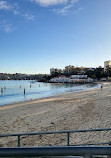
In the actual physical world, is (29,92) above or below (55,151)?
below

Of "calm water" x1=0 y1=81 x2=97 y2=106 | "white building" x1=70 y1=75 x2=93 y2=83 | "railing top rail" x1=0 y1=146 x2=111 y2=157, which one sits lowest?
"calm water" x1=0 y1=81 x2=97 y2=106

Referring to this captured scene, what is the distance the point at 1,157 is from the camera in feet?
3.66

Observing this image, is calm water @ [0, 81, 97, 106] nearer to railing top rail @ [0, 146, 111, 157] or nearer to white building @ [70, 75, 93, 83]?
railing top rail @ [0, 146, 111, 157]

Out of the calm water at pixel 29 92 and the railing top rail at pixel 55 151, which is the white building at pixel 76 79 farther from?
the railing top rail at pixel 55 151

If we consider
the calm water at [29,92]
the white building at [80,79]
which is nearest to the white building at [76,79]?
the white building at [80,79]

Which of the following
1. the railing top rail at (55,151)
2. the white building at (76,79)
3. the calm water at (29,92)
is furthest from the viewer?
the white building at (76,79)

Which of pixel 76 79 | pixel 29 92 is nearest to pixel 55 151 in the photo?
pixel 29 92

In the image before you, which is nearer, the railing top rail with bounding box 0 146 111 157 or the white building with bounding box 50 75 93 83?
the railing top rail with bounding box 0 146 111 157

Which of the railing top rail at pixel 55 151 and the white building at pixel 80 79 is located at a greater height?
A: the railing top rail at pixel 55 151

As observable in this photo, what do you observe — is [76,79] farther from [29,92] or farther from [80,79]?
[29,92]

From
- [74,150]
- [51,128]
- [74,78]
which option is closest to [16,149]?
[74,150]

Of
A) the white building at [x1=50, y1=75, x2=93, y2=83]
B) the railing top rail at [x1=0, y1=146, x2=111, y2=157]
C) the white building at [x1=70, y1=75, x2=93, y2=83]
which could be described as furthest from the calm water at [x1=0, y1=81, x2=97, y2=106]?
the white building at [x1=50, y1=75, x2=93, y2=83]

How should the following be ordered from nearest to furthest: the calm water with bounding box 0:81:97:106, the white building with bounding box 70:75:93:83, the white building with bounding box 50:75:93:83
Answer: the calm water with bounding box 0:81:97:106
the white building with bounding box 70:75:93:83
the white building with bounding box 50:75:93:83

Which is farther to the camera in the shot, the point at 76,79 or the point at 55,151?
the point at 76,79
